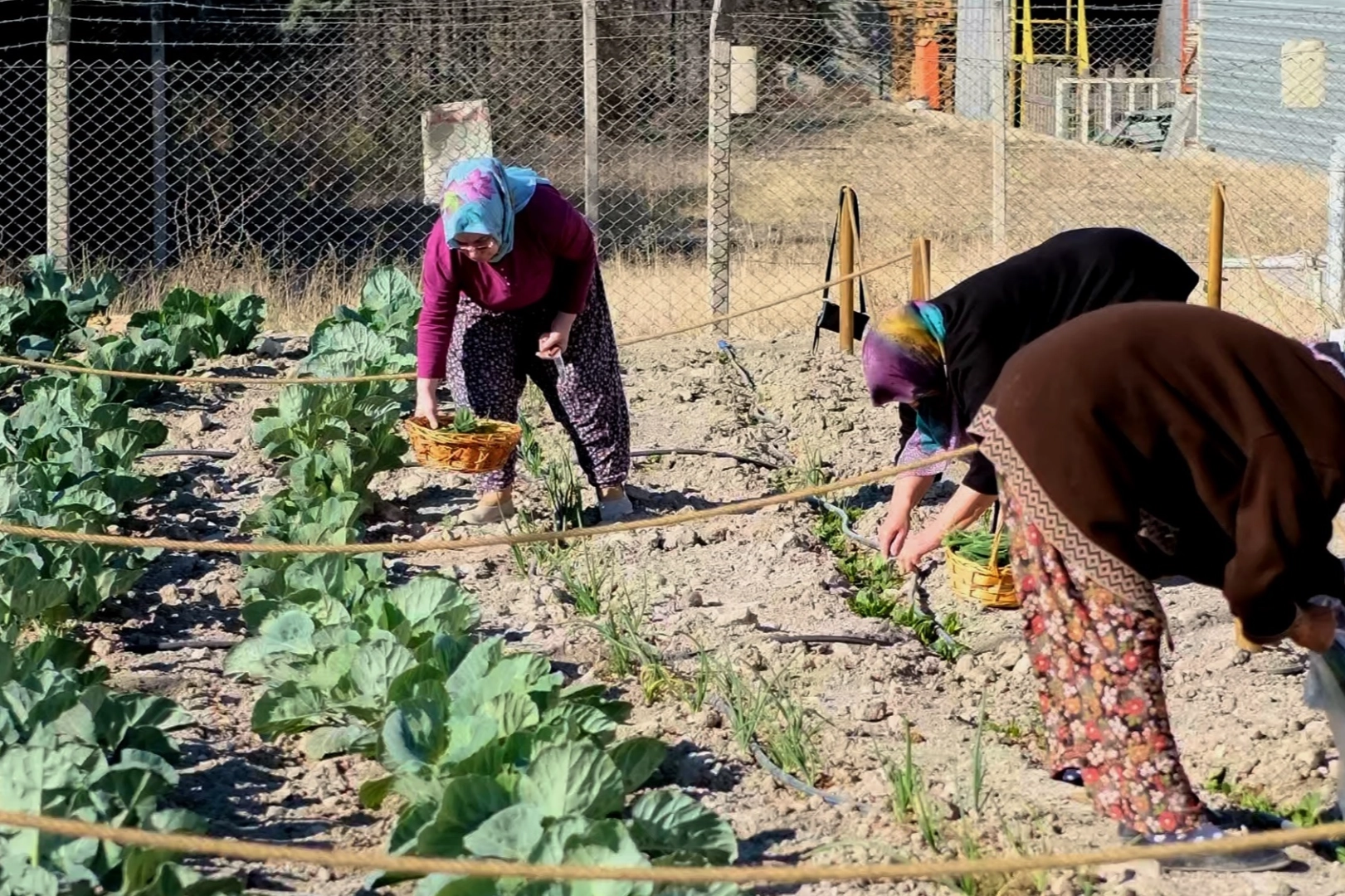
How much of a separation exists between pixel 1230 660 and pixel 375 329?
496 cm

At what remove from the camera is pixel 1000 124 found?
9.84m

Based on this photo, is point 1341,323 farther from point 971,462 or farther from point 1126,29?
point 1126,29

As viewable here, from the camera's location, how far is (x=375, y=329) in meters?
8.78

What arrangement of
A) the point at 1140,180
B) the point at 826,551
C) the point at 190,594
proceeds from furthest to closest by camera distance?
the point at 1140,180 < the point at 826,551 < the point at 190,594

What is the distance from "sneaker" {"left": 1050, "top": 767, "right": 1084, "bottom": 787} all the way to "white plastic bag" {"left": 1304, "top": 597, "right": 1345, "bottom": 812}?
0.60 meters

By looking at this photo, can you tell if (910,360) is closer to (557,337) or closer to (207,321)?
(557,337)

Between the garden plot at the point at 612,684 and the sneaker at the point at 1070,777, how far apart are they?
0.09ft

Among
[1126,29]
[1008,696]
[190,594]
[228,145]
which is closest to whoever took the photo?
[1008,696]

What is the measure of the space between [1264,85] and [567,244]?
14836mm

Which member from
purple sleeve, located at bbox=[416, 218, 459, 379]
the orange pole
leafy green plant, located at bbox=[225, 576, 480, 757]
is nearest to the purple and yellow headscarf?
leafy green plant, located at bbox=[225, 576, 480, 757]

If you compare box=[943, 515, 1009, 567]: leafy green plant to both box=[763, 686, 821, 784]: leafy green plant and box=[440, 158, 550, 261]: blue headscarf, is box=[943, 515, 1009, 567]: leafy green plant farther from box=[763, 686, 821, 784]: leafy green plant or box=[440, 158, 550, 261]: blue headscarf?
box=[440, 158, 550, 261]: blue headscarf

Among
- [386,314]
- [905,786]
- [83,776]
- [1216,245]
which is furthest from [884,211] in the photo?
[83,776]

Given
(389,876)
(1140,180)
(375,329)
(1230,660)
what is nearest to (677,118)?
(1140,180)

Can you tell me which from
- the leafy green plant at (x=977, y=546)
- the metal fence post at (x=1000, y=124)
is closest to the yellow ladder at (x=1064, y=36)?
the metal fence post at (x=1000, y=124)
